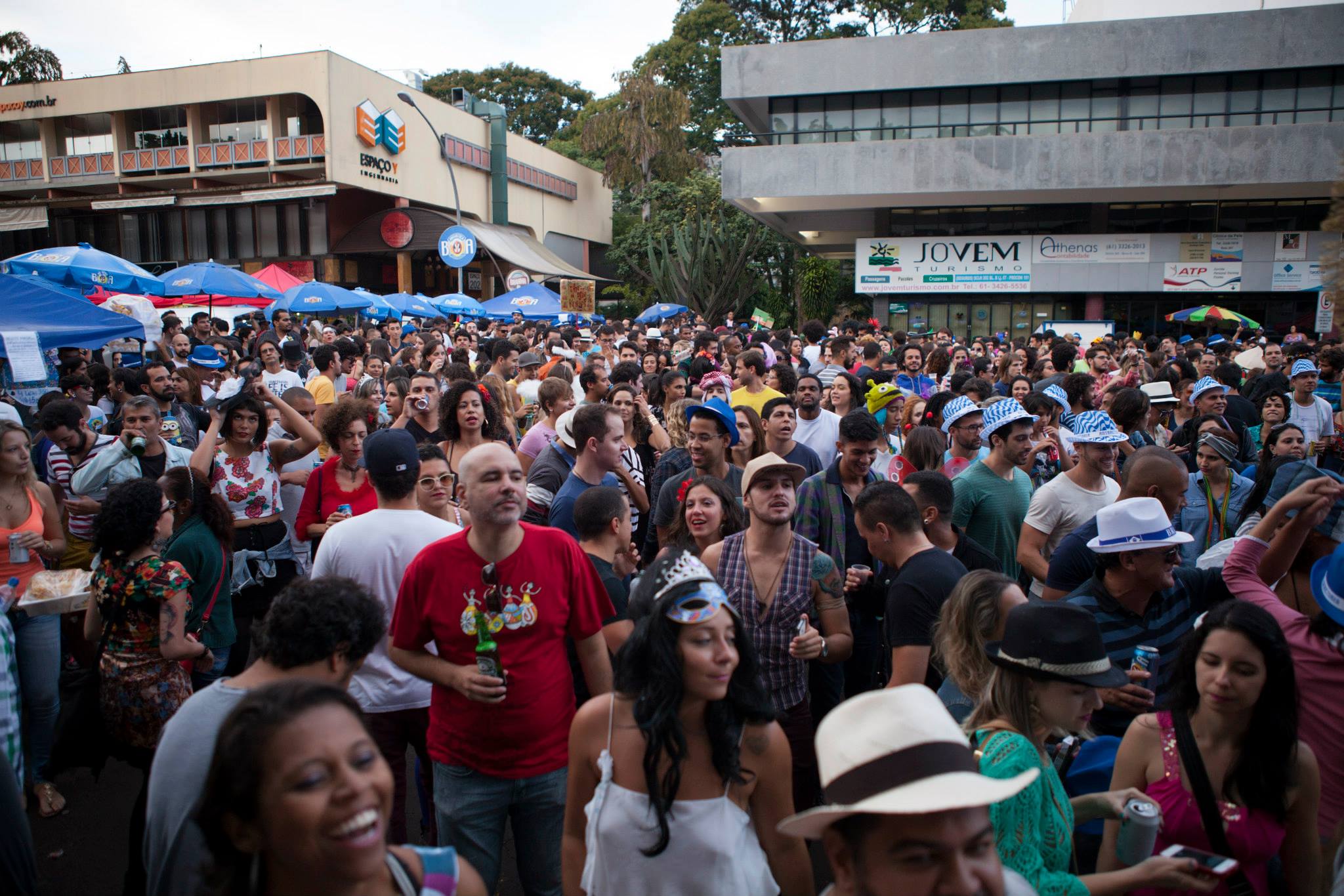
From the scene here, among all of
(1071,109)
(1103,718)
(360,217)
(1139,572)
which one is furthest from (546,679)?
(360,217)

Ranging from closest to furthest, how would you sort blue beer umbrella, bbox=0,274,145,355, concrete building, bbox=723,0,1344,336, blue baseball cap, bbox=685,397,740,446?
blue baseball cap, bbox=685,397,740,446
blue beer umbrella, bbox=0,274,145,355
concrete building, bbox=723,0,1344,336

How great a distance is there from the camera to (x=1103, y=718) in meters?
3.36

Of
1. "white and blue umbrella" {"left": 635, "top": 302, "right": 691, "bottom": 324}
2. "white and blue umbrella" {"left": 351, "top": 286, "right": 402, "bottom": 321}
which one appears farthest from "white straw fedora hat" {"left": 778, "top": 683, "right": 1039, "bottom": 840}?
"white and blue umbrella" {"left": 635, "top": 302, "right": 691, "bottom": 324}

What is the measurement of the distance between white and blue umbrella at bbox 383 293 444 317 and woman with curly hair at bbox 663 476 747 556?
19034mm

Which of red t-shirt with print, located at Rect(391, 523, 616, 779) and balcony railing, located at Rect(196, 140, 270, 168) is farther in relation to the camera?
balcony railing, located at Rect(196, 140, 270, 168)

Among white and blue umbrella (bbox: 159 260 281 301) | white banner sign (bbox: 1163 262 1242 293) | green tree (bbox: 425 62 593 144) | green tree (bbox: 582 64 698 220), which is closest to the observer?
white and blue umbrella (bbox: 159 260 281 301)

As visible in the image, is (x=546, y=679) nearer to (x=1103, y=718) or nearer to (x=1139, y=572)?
(x=1103, y=718)

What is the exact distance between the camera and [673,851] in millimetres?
2299

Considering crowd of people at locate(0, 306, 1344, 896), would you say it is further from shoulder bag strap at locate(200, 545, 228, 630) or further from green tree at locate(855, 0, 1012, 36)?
green tree at locate(855, 0, 1012, 36)

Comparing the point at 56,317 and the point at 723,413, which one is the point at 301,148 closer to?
the point at 56,317

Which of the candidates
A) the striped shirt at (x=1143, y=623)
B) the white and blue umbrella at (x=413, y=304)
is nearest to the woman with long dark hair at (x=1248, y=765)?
the striped shirt at (x=1143, y=623)

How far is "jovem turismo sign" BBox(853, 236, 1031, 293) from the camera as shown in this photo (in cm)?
2923

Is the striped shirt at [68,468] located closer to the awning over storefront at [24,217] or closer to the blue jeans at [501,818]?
the blue jeans at [501,818]

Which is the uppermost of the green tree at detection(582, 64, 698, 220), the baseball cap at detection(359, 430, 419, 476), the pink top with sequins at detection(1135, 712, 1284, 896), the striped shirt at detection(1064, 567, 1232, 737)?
the green tree at detection(582, 64, 698, 220)
